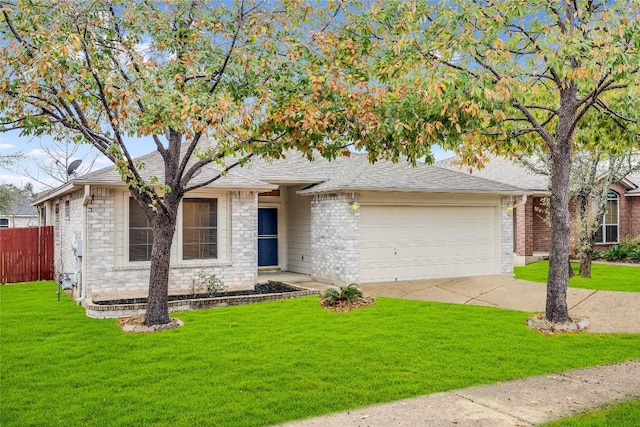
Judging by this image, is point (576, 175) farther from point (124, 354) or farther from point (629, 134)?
point (124, 354)

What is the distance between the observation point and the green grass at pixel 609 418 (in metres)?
5.04

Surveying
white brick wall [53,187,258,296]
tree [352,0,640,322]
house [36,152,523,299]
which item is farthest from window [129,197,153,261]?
tree [352,0,640,322]

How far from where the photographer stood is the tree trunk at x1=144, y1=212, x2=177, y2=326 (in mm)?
9391

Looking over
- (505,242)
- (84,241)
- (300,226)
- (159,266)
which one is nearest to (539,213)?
(505,242)

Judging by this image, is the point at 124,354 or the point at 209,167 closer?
the point at 124,354

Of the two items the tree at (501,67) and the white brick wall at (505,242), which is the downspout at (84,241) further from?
the white brick wall at (505,242)

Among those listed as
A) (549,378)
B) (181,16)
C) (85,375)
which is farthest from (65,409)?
(181,16)

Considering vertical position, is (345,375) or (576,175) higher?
(576,175)

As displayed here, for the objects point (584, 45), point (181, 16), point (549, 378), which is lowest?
point (549, 378)

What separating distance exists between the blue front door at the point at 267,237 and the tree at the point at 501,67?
7.80 meters

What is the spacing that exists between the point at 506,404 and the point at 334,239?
29.1ft

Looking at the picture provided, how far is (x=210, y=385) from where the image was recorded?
20.6ft

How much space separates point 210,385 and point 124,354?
2.16m

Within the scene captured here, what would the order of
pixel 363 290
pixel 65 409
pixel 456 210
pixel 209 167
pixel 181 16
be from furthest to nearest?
pixel 456 210 < pixel 209 167 < pixel 363 290 < pixel 181 16 < pixel 65 409
